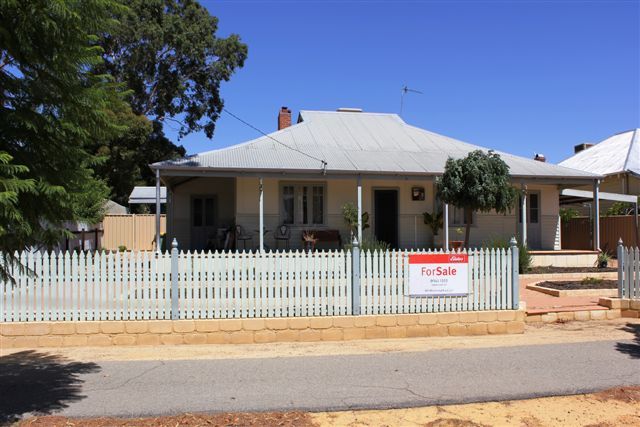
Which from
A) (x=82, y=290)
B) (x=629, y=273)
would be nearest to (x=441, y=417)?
(x=82, y=290)

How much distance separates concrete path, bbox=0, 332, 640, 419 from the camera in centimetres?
532

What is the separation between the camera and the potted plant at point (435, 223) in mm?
17250

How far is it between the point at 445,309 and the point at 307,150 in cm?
994

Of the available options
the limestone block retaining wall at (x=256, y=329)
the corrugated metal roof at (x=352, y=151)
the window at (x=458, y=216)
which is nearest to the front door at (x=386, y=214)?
the corrugated metal roof at (x=352, y=151)

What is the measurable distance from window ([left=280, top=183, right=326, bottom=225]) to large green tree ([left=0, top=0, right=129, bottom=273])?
1246cm

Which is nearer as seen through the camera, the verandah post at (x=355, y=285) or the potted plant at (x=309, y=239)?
the verandah post at (x=355, y=285)

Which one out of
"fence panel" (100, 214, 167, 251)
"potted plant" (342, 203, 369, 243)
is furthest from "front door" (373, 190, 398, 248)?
"fence panel" (100, 214, 167, 251)

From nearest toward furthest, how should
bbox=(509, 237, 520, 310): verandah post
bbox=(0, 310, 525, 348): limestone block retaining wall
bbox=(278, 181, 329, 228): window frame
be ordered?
bbox=(0, 310, 525, 348): limestone block retaining wall < bbox=(509, 237, 520, 310): verandah post < bbox=(278, 181, 329, 228): window frame

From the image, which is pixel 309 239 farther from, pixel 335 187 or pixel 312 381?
pixel 312 381

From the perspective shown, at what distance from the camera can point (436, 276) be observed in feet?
28.4

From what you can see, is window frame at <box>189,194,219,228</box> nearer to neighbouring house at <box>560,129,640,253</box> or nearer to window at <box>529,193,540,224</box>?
window at <box>529,193,540,224</box>

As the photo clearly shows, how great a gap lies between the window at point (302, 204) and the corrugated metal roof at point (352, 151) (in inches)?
44.9

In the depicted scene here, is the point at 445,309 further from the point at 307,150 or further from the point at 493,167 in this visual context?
the point at 307,150

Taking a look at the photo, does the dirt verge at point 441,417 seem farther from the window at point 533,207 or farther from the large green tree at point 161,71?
the large green tree at point 161,71
